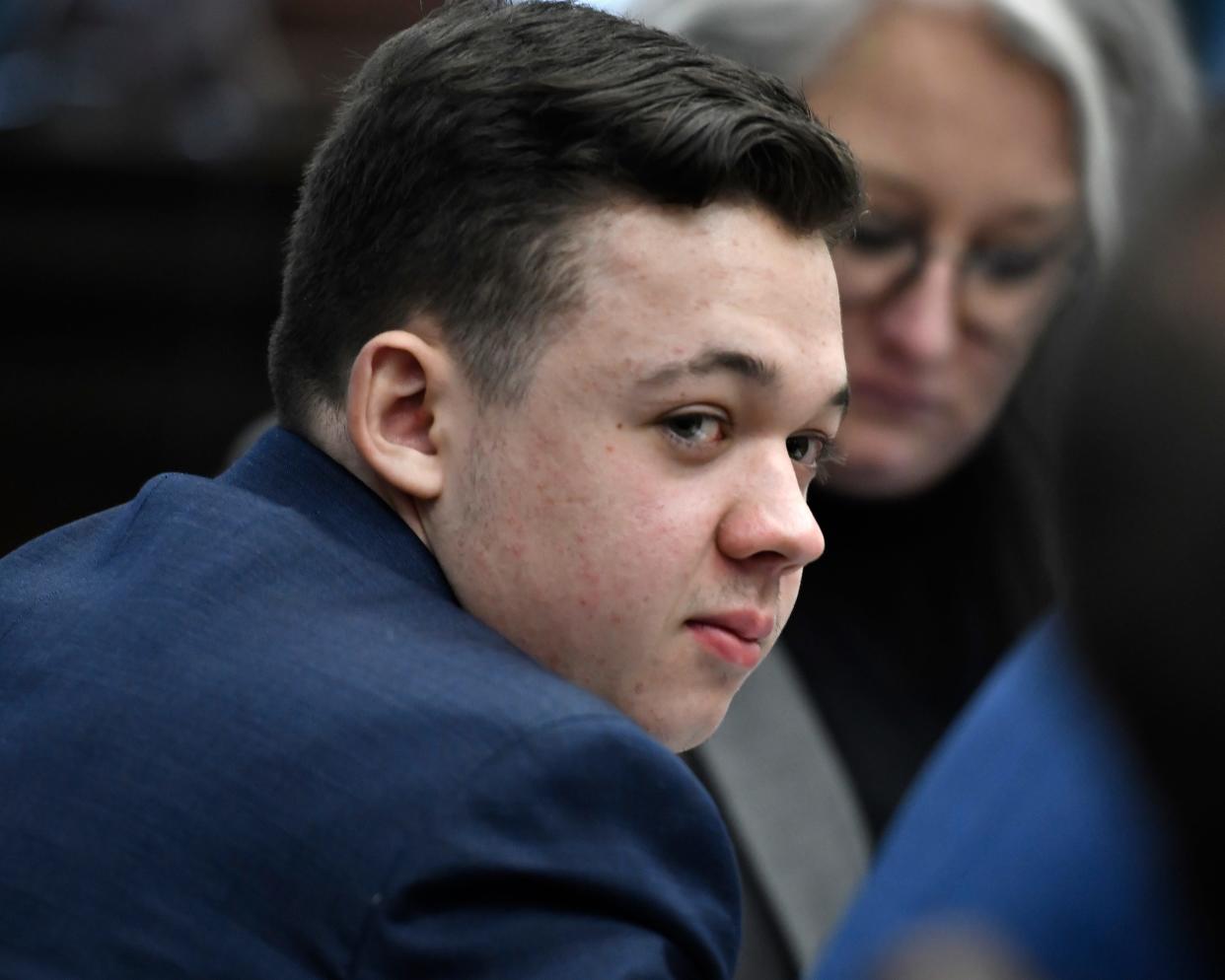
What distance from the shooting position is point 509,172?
1502mm

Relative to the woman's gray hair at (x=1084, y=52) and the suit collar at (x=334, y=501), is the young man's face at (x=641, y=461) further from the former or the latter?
the woman's gray hair at (x=1084, y=52)

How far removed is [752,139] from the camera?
151 cm

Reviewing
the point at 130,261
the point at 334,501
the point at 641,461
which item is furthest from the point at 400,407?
the point at 130,261

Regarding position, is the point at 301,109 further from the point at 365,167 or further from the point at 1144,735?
the point at 1144,735

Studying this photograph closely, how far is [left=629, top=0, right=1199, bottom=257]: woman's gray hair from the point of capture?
99.6 inches

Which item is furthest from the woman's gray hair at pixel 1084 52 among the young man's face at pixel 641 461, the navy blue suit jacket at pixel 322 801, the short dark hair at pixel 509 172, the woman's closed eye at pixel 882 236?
the navy blue suit jacket at pixel 322 801

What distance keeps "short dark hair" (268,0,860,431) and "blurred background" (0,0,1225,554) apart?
123 inches

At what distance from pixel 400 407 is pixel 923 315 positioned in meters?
1.14

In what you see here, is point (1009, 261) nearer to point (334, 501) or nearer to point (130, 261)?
point (334, 501)

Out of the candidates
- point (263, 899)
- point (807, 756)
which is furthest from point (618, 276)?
point (807, 756)

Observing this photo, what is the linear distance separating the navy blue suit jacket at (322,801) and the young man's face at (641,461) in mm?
109

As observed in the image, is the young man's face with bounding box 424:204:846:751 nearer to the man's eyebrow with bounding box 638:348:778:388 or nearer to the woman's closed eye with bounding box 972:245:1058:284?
the man's eyebrow with bounding box 638:348:778:388

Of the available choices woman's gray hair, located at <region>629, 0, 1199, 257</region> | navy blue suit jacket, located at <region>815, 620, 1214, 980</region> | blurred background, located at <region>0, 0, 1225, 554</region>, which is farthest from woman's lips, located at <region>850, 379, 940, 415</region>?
blurred background, located at <region>0, 0, 1225, 554</region>

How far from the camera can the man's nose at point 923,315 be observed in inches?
98.3
